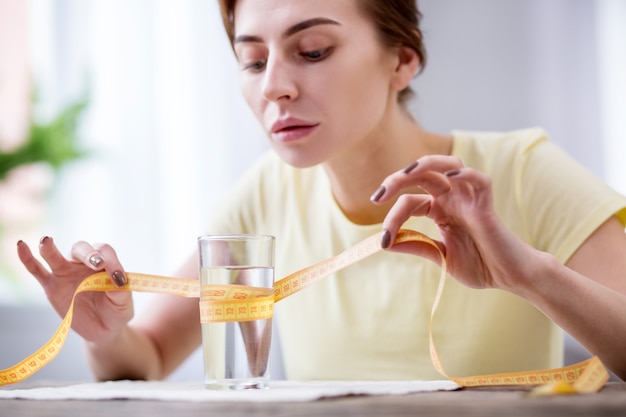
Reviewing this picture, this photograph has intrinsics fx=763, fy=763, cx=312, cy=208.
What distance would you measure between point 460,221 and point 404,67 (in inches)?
28.1

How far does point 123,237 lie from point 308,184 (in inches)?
55.8

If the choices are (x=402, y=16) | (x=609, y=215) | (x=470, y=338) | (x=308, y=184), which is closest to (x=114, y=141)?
(x=308, y=184)

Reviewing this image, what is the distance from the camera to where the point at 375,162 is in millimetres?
1948

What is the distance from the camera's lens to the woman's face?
5.40 ft

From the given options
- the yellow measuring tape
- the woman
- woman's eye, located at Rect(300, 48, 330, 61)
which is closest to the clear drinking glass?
the yellow measuring tape

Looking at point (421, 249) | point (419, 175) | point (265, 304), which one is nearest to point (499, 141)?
point (421, 249)

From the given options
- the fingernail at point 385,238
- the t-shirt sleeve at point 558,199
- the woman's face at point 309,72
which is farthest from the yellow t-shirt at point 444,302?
the fingernail at point 385,238

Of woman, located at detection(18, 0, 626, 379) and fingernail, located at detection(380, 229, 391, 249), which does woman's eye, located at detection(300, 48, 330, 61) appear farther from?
fingernail, located at detection(380, 229, 391, 249)

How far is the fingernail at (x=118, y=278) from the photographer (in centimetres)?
145

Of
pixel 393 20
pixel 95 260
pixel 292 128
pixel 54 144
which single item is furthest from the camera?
pixel 54 144

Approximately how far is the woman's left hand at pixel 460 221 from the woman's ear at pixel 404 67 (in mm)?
666

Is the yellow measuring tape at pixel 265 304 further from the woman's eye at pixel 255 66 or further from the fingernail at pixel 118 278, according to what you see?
the woman's eye at pixel 255 66

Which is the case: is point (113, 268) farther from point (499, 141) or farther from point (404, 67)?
point (499, 141)

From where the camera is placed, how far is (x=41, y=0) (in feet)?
11.3
